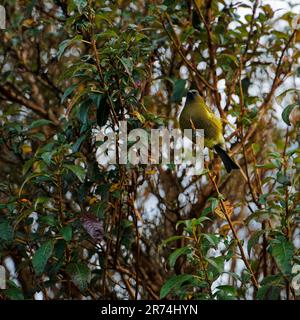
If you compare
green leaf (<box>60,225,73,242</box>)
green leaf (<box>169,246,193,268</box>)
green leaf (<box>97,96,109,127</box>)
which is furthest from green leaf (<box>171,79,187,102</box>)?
green leaf (<box>169,246,193,268</box>)

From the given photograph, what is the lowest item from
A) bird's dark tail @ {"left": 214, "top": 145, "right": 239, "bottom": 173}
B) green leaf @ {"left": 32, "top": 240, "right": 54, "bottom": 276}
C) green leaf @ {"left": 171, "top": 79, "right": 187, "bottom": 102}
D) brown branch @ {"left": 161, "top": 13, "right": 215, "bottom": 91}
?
green leaf @ {"left": 32, "top": 240, "right": 54, "bottom": 276}

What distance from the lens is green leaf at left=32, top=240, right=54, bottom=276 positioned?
5.75 ft

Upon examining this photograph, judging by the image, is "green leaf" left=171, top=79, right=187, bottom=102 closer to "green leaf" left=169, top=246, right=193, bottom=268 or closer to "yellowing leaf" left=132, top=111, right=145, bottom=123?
"yellowing leaf" left=132, top=111, right=145, bottom=123

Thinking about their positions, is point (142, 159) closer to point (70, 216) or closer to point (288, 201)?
point (70, 216)

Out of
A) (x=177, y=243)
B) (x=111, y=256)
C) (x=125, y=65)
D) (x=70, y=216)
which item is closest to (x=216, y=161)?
(x=177, y=243)

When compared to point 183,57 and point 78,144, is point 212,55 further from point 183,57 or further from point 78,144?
point 78,144

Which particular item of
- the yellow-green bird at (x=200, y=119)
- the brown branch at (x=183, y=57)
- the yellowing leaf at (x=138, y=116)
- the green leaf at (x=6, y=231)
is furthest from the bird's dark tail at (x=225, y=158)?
the green leaf at (x=6, y=231)

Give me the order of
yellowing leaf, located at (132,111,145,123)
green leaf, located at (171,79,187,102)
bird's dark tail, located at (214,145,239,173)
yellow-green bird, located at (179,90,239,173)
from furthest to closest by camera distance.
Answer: green leaf, located at (171,79,187,102) → bird's dark tail, located at (214,145,239,173) → yellow-green bird, located at (179,90,239,173) → yellowing leaf, located at (132,111,145,123)

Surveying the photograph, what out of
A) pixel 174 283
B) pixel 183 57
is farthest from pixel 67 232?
pixel 183 57

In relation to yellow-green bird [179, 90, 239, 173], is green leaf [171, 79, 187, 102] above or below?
above

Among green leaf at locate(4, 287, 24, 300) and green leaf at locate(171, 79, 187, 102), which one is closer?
green leaf at locate(4, 287, 24, 300)

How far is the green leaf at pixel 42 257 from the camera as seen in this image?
1754mm

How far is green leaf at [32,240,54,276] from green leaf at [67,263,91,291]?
142 millimetres

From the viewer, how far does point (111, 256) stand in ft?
7.84
